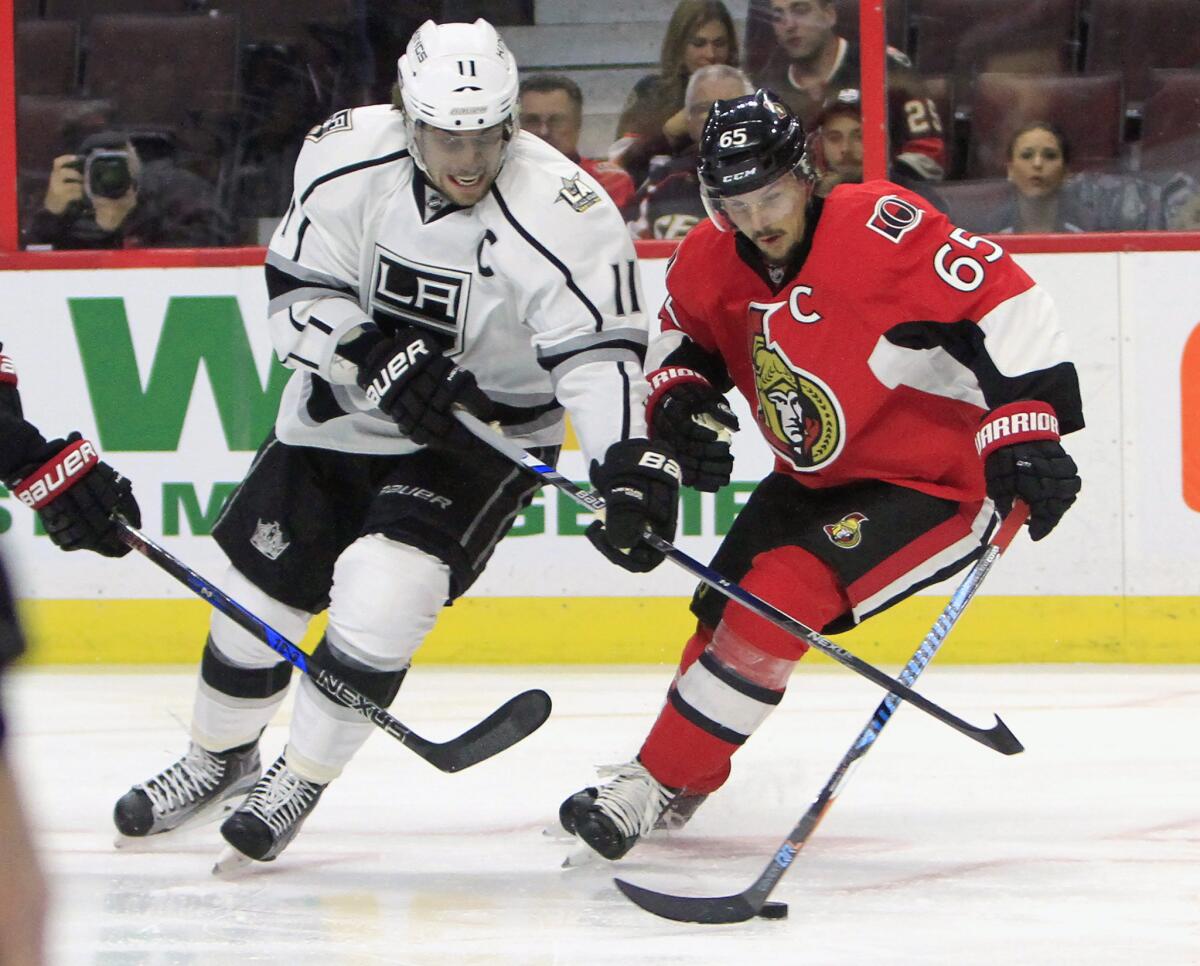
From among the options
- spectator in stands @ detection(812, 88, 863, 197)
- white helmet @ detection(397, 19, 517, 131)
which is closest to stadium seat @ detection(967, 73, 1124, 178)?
spectator in stands @ detection(812, 88, 863, 197)

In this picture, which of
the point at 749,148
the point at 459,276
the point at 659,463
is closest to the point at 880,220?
the point at 749,148

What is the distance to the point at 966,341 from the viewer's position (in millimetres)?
2553

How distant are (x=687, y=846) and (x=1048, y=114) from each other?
2214 millimetres

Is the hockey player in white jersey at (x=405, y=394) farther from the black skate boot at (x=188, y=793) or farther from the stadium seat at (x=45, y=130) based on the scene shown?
the stadium seat at (x=45, y=130)

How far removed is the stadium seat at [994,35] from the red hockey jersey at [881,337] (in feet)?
5.22

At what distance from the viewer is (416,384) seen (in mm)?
2453

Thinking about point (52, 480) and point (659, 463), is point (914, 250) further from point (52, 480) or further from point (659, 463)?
point (52, 480)

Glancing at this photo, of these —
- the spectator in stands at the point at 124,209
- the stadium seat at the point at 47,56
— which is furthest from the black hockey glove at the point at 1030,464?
the stadium seat at the point at 47,56

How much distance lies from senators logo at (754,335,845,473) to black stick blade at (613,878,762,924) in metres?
0.69

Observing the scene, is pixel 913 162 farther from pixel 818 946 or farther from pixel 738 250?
pixel 818 946

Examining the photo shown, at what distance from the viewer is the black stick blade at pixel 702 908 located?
2.20 m

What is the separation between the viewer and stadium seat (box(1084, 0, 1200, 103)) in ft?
13.7

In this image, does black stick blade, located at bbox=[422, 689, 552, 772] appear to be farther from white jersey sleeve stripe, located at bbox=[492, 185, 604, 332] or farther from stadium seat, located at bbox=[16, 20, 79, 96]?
stadium seat, located at bbox=[16, 20, 79, 96]

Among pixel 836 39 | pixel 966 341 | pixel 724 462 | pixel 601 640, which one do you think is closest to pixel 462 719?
pixel 601 640
